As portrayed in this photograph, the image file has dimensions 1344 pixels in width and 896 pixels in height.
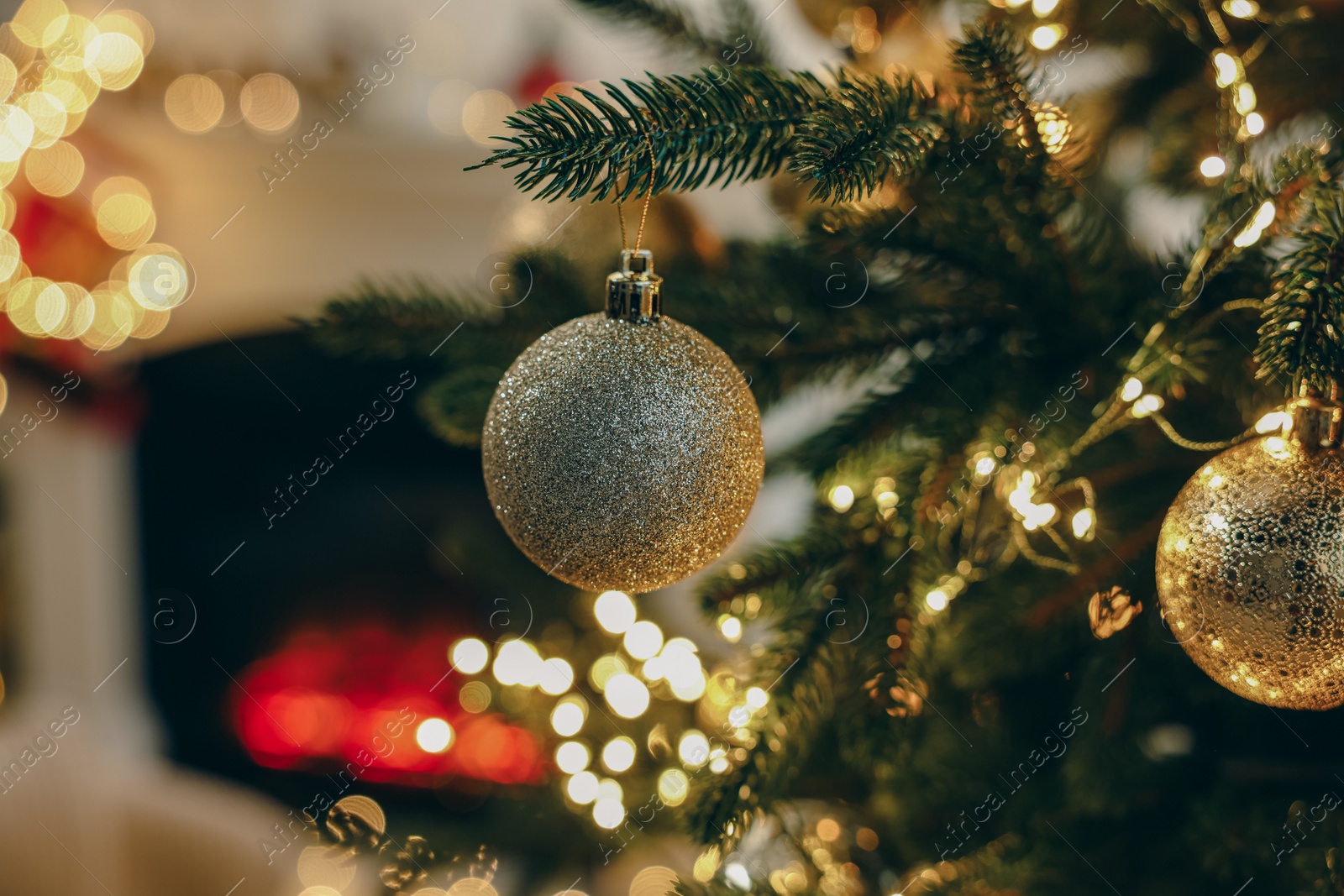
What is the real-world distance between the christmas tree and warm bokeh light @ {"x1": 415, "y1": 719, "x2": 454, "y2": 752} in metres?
0.38

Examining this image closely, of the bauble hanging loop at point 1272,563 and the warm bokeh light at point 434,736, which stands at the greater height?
the bauble hanging loop at point 1272,563

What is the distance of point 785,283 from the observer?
0.57 metres

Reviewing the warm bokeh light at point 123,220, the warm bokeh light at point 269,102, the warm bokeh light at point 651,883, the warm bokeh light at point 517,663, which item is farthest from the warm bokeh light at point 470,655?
the warm bokeh light at point 123,220

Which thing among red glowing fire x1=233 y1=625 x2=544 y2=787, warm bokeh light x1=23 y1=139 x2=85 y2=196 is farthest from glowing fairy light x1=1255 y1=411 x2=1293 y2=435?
warm bokeh light x1=23 y1=139 x2=85 y2=196

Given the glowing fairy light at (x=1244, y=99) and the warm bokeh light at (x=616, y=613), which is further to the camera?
the warm bokeh light at (x=616, y=613)

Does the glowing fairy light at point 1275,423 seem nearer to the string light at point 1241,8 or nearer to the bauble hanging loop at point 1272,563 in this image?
the bauble hanging loop at point 1272,563

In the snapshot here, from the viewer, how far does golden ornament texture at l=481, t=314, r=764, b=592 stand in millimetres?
338

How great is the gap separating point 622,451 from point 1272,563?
0.78 feet

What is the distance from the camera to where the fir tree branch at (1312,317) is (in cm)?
30

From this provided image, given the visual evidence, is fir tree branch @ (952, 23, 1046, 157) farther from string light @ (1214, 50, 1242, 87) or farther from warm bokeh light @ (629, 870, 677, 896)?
warm bokeh light @ (629, 870, 677, 896)

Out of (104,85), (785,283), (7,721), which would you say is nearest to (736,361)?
(785,283)

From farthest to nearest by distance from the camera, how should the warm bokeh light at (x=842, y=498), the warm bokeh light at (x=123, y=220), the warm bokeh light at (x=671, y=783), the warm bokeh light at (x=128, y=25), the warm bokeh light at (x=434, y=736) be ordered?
the warm bokeh light at (x=123, y=220), the warm bokeh light at (x=128, y=25), the warm bokeh light at (x=434, y=736), the warm bokeh light at (x=671, y=783), the warm bokeh light at (x=842, y=498)

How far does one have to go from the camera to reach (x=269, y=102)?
133 centimetres

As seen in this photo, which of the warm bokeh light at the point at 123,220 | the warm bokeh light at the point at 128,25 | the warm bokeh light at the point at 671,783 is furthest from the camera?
the warm bokeh light at the point at 123,220
